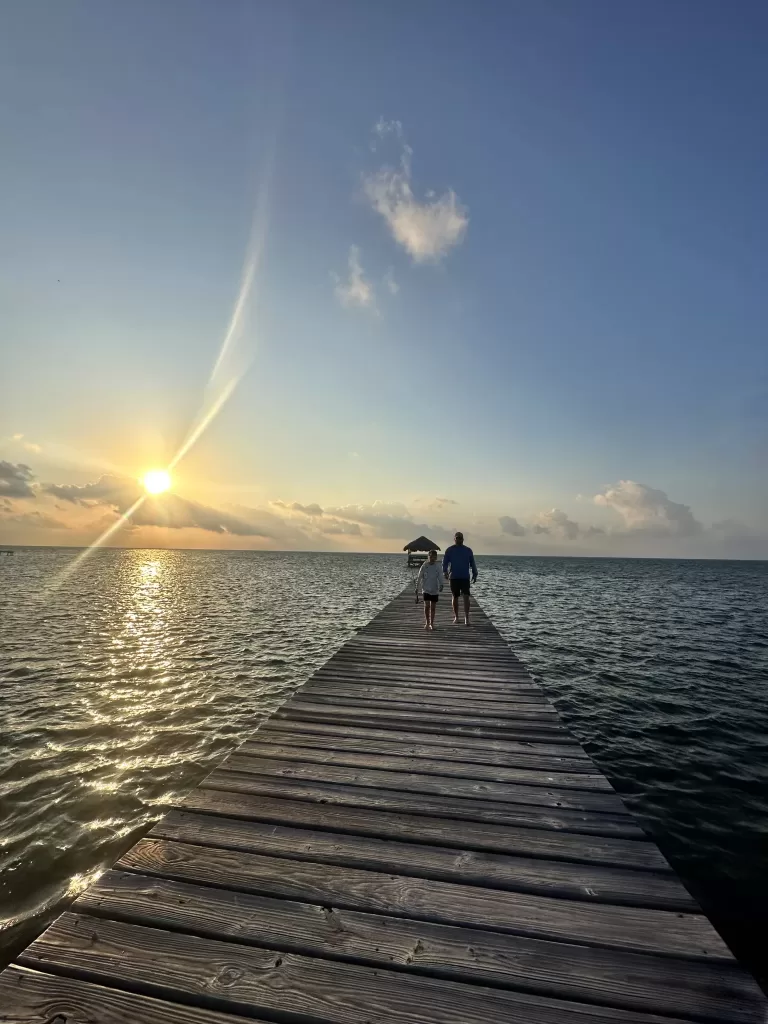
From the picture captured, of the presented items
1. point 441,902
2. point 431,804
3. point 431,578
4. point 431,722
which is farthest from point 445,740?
point 431,578

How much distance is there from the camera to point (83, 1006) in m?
2.08

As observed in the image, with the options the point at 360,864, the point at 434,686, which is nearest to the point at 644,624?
the point at 434,686

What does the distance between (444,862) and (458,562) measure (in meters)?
8.36

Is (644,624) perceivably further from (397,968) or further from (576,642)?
(397,968)

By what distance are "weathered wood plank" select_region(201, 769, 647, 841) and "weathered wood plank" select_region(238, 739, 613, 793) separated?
1.37 ft

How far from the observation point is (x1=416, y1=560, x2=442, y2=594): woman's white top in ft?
34.3

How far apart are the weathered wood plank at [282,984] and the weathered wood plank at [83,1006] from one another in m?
0.05

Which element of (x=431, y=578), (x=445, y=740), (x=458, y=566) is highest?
(x=458, y=566)

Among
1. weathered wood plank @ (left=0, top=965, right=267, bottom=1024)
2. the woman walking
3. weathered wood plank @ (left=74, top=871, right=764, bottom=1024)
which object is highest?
the woman walking

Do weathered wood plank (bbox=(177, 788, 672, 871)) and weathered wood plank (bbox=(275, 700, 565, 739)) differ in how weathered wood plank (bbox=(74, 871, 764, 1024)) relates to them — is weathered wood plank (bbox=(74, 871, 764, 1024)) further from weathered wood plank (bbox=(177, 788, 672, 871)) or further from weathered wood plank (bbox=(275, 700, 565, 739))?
weathered wood plank (bbox=(275, 700, 565, 739))

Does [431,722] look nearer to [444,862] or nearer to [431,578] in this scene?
[444,862]

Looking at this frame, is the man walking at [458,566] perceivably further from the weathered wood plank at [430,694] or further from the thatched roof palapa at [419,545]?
the thatched roof palapa at [419,545]

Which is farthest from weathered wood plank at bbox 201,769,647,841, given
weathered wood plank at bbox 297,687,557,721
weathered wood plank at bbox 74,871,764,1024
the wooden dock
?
weathered wood plank at bbox 297,687,557,721

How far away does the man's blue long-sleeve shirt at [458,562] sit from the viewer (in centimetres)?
1113
